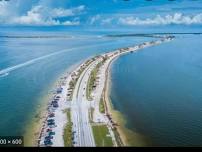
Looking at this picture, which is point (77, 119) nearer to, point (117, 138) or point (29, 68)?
point (117, 138)

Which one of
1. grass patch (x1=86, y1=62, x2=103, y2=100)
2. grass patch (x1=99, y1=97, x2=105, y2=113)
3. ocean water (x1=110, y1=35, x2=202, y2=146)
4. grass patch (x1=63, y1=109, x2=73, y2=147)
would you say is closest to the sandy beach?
grass patch (x1=63, y1=109, x2=73, y2=147)

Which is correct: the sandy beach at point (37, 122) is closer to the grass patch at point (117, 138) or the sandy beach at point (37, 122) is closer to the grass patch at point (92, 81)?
the grass patch at point (92, 81)

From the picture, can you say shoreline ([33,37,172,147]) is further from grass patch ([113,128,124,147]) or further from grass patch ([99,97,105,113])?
grass patch ([99,97,105,113])

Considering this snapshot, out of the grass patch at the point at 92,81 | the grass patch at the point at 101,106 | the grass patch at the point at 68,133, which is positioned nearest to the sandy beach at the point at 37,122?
the grass patch at the point at 68,133

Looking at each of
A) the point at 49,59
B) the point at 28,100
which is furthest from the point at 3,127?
the point at 49,59

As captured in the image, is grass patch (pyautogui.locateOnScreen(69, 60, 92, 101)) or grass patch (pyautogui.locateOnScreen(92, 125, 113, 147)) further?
grass patch (pyautogui.locateOnScreen(69, 60, 92, 101))

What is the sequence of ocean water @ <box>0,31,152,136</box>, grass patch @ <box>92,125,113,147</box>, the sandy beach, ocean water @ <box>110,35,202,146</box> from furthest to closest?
ocean water @ <box>0,31,152,136</box>, ocean water @ <box>110,35,202,146</box>, the sandy beach, grass patch @ <box>92,125,113,147</box>
